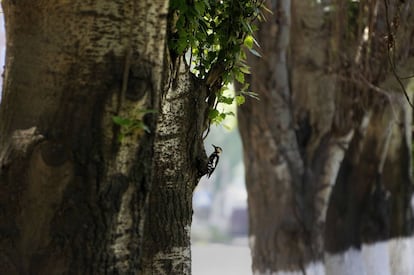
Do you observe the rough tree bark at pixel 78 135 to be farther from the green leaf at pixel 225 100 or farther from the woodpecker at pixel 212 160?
the green leaf at pixel 225 100

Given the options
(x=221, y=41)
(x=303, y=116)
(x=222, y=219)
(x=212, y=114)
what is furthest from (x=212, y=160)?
(x=222, y=219)

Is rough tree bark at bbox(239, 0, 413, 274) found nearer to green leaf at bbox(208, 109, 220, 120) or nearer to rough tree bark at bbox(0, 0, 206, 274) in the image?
green leaf at bbox(208, 109, 220, 120)

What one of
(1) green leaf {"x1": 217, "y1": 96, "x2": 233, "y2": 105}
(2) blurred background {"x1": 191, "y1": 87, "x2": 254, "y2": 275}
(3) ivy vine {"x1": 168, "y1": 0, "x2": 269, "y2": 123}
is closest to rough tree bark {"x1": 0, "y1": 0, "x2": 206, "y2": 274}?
(3) ivy vine {"x1": 168, "y1": 0, "x2": 269, "y2": 123}

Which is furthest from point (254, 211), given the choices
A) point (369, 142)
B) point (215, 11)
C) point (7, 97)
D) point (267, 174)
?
point (7, 97)

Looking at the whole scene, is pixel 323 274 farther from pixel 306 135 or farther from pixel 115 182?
pixel 115 182

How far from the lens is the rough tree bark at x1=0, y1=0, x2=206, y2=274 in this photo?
3.09m

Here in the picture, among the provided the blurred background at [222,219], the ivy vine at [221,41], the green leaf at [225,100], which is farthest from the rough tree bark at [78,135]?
the blurred background at [222,219]

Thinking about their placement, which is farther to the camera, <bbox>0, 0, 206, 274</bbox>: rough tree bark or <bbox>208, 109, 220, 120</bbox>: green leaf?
<bbox>208, 109, 220, 120</bbox>: green leaf

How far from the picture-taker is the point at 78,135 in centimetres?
308

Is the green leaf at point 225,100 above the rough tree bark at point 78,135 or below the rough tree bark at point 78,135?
above

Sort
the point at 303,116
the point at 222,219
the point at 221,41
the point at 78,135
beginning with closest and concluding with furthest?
1. the point at 78,135
2. the point at 221,41
3. the point at 303,116
4. the point at 222,219

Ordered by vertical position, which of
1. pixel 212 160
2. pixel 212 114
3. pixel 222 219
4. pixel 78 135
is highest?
pixel 222 219

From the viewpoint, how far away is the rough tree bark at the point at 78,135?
309 centimetres

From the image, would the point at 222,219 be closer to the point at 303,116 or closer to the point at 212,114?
Result: the point at 303,116
